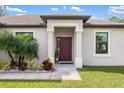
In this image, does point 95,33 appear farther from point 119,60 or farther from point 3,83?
point 3,83

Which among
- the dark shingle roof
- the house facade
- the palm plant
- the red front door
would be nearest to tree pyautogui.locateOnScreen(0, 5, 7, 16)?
the dark shingle roof

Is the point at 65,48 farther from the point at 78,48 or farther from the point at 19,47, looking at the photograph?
the point at 19,47

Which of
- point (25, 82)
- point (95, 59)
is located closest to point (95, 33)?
point (95, 59)

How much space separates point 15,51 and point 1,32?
11.4 ft

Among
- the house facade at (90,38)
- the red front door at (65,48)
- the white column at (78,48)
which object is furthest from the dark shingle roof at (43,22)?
the red front door at (65,48)

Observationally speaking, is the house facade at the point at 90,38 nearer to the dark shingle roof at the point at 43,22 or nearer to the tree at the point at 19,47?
the dark shingle roof at the point at 43,22

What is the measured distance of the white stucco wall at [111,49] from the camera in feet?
73.9

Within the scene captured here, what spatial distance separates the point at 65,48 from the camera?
79.5 ft

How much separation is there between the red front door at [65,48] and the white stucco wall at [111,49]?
6.04 ft

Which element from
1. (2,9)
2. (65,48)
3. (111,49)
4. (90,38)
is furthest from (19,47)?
(2,9)

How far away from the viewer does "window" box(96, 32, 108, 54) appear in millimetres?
22578

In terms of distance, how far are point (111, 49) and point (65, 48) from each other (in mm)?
4034

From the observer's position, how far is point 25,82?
13430 millimetres

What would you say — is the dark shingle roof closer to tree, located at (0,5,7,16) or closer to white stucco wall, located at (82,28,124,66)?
white stucco wall, located at (82,28,124,66)
